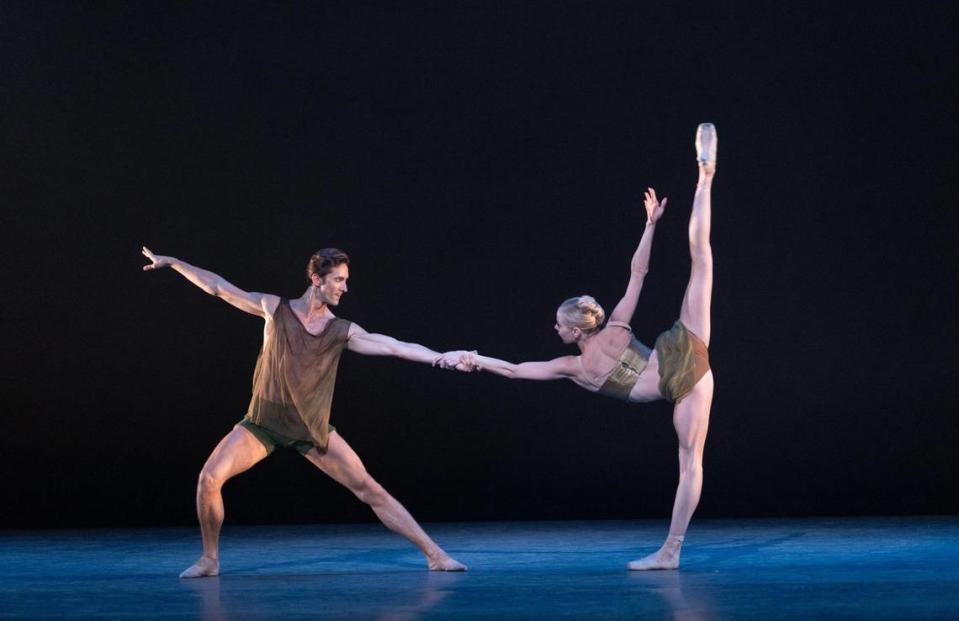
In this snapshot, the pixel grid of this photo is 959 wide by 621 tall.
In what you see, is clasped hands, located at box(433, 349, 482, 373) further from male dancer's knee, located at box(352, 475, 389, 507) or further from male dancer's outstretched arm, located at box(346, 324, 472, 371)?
male dancer's knee, located at box(352, 475, 389, 507)

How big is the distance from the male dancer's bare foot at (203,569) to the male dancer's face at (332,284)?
44.1 inches

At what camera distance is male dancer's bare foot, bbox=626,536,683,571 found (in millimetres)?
4570

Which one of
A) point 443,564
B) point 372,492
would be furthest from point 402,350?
point 443,564

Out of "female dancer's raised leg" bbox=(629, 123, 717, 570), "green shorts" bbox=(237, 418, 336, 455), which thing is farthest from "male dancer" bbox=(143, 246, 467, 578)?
"female dancer's raised leg" bbox=(629, 123, 717, 570)

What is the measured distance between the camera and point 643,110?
698cm

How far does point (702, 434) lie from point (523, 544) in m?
1.44

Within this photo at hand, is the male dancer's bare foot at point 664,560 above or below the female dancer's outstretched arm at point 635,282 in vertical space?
below

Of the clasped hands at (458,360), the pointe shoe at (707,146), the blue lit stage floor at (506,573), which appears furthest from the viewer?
the pointe shoe at (707,146)

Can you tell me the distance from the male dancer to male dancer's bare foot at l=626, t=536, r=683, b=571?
0.69m

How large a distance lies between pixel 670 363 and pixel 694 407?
7.9 inches

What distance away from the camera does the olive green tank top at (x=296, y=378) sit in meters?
4.55

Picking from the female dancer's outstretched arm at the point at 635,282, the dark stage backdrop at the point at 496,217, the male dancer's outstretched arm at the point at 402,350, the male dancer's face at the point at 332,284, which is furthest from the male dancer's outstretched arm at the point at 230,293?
the dark stage backdrop at the point at 496,217

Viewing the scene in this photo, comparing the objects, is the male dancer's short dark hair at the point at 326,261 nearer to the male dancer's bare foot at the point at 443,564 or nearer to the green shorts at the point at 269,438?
the green shorts at the point at 269,438

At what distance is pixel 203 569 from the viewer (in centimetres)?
454
